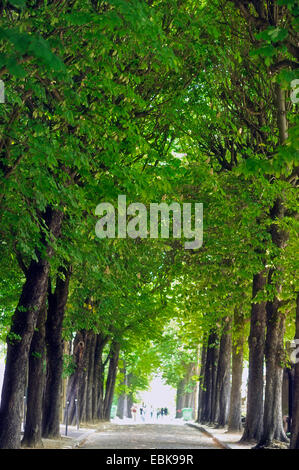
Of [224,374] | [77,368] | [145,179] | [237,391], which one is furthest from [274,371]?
[224,374]

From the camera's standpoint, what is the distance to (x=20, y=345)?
49.0 feet

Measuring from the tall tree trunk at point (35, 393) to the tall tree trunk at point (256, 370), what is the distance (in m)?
6.90

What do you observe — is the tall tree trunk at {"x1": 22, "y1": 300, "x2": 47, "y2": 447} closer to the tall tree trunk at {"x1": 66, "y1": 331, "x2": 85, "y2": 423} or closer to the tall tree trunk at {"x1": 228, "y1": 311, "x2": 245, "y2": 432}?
the tall tree trunk at {"x1": 66, "y1": 331, "x2": 85, "y2": 423}

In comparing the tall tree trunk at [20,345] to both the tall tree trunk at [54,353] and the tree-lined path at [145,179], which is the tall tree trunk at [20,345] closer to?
the tree-lined path at [145,179]

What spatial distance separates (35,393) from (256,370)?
7.26 meters

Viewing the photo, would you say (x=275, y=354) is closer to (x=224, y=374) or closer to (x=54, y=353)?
(x=54, y=353)

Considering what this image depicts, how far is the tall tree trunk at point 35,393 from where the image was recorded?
16953 mm

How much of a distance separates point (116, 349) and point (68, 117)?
1311 inches

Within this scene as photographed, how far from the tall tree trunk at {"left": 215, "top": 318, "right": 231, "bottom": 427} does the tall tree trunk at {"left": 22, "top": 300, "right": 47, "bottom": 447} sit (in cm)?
1335

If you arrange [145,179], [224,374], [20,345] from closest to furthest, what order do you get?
[145,179] → [20,345] → [224,374]

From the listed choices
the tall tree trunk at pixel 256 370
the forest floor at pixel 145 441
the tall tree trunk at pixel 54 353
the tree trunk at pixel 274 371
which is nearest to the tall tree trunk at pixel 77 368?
the forest floor at pixel 145 441

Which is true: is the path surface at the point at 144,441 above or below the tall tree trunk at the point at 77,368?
below

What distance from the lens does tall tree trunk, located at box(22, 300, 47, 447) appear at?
1695 centimetres

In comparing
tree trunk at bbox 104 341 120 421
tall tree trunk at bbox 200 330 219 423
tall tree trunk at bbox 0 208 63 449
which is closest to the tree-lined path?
tall tree trunk at bbox 0 208 63 449
